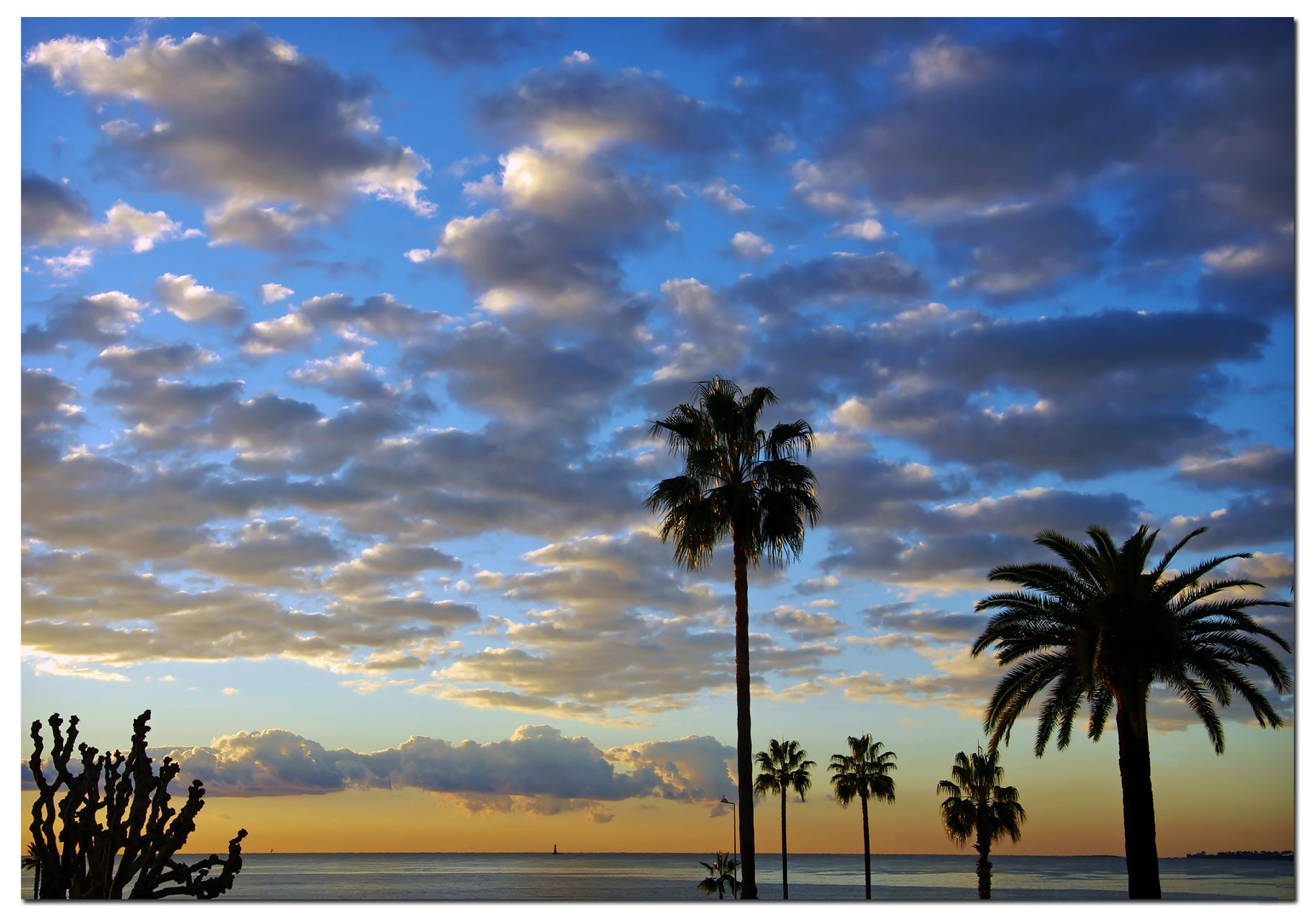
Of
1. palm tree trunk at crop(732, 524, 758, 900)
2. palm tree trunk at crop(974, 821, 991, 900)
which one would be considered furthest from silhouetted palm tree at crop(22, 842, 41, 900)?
palm tree trunk at crop(974, 821, 991, 900)

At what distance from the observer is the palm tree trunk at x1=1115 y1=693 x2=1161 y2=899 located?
23812 mm

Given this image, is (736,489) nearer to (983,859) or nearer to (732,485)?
(732,485)

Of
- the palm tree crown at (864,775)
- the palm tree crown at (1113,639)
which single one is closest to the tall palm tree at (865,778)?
the palm tree crown at (864,775)

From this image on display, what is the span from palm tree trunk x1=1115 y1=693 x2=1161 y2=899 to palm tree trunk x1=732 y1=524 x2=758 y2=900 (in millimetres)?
8477

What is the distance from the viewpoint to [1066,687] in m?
25.9

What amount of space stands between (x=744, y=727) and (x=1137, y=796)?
29.9 ft

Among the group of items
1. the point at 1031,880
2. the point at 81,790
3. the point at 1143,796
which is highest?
the point at 81,790

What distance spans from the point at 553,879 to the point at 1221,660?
6058 inches

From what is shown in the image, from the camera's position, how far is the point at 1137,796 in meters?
24.1

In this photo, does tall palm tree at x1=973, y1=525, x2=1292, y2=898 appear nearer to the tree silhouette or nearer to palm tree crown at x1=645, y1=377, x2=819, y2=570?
palm tree crown at x1=645, y1=377, x2=819, y2=570

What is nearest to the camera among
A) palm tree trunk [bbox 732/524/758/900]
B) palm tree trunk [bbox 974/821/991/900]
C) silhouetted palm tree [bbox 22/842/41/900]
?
silhouetted palm tree [bbox 22/842/41/900]

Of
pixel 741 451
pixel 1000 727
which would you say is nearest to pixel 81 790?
pixel 741 451

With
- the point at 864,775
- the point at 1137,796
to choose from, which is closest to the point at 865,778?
the point at 864,775
